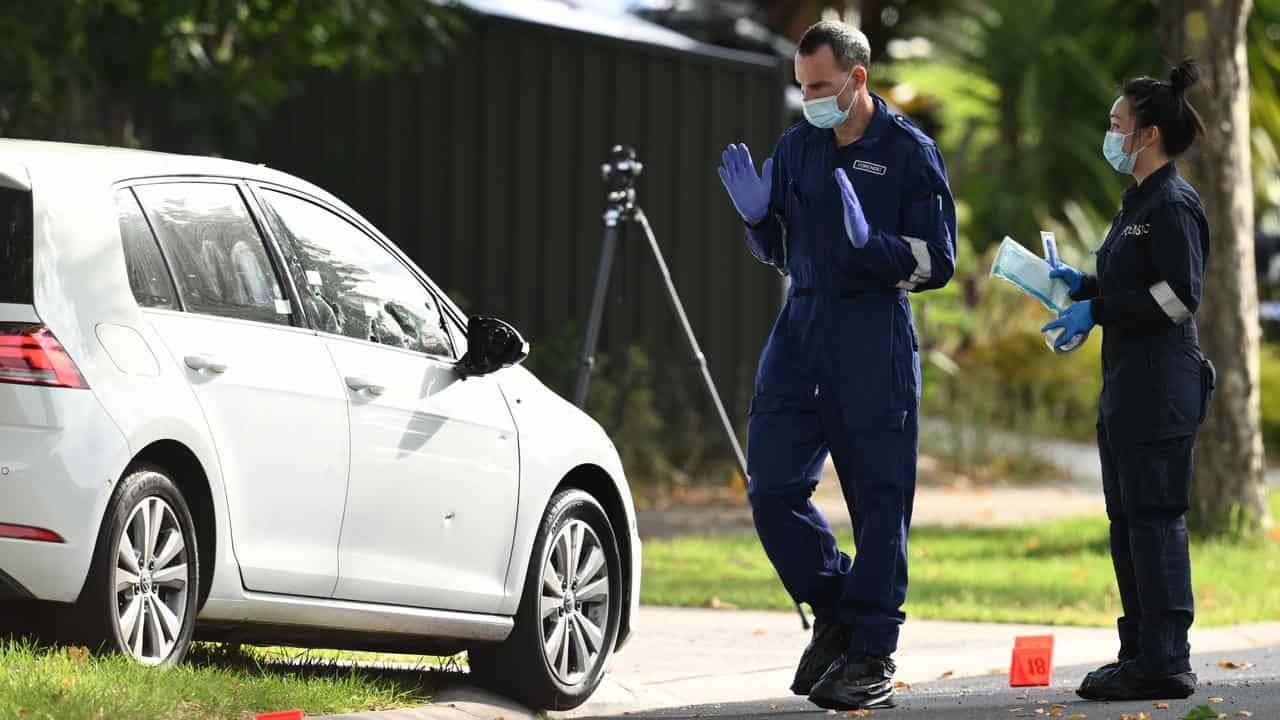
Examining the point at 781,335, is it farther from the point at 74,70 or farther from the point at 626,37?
the point at 626,37

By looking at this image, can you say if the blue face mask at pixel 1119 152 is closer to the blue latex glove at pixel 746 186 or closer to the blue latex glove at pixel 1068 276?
the blue latex glove at pixel 1068 276

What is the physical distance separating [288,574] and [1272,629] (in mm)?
5312

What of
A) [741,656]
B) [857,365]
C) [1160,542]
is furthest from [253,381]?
[741,656]

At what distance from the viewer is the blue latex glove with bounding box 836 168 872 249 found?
21.9ft

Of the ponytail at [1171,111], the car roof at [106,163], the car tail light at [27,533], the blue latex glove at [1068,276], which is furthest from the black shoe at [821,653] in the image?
the car tail light at [27,533]

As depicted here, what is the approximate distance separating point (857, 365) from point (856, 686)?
39.2 inches

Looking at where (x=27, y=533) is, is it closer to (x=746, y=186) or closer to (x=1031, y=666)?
(x=746, y=186)

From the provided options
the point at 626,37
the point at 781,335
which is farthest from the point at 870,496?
the point at 626,37

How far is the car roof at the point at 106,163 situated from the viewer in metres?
5.93

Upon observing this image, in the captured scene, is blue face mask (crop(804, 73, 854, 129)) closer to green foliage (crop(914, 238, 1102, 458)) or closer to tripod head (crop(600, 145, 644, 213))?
tripod head (crop(600, 145, 644, 213))

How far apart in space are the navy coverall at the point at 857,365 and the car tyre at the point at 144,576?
6.20ft

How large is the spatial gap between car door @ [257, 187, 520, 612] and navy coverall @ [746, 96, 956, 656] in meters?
0.87

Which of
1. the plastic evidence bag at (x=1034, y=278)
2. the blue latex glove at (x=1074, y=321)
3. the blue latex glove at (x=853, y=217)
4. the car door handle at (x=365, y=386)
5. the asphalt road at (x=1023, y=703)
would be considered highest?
the blue latex glove at (x=853, y=217)

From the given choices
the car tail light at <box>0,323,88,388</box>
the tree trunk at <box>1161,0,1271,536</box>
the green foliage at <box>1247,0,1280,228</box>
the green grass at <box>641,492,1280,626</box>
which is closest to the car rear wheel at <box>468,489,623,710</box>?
the car tail light at <box>0,323,88,388</box>
